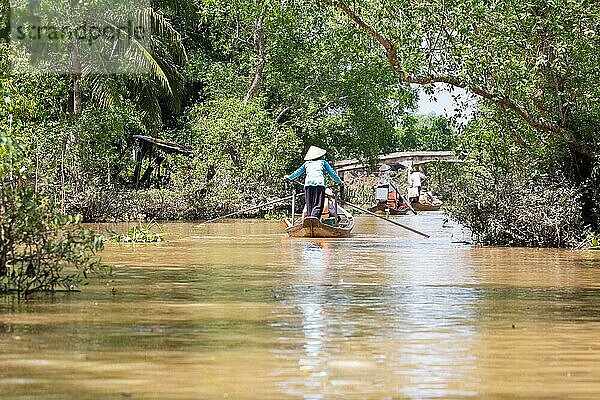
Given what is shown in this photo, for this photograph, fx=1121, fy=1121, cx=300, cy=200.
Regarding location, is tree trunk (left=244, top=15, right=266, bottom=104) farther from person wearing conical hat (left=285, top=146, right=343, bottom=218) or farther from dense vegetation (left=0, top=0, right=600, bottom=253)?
person wearing conical hat (left=285, top=146, right=343, bottom=218)

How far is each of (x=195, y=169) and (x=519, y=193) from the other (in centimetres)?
1933

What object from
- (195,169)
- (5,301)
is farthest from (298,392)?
(195,169)

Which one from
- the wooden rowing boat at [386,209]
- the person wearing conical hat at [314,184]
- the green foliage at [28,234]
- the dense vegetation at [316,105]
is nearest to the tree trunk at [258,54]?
the dense vegetation at [316,105]

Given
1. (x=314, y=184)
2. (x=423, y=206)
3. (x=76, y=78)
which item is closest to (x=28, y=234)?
(x=314, y=184)

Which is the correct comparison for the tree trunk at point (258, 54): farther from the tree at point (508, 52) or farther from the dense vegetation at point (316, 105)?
the tree at point (508, 52)

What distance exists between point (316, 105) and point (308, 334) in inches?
1472

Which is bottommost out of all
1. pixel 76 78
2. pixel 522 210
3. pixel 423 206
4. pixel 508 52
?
pixel 522 210

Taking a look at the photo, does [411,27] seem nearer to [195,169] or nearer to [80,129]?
[80,129]

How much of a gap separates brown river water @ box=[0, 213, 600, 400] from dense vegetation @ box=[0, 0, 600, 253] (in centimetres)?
220

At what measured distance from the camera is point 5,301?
32.6 feet

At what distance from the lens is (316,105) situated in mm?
45375

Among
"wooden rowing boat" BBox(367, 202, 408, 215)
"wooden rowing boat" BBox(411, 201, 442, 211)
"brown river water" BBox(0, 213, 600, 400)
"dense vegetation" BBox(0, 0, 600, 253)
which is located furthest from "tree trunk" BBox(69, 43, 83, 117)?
"wooden rowing boat" BBox(411, 201, 442, 211)

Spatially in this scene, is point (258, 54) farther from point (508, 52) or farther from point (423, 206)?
point (508, 52)

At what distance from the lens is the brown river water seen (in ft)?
20.3
